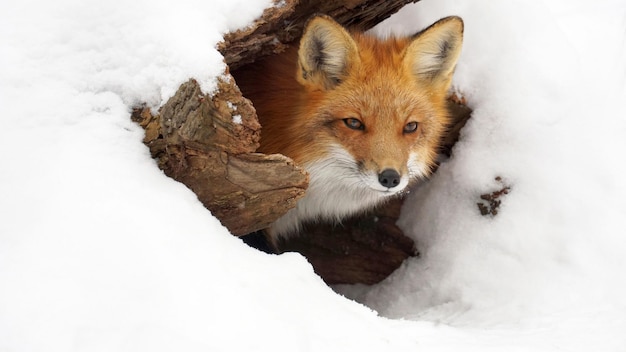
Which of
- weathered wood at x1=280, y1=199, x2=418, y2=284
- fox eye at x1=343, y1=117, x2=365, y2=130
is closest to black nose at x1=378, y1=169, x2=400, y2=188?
fox eye at x1=343, y1=117, x2=365, y2=130

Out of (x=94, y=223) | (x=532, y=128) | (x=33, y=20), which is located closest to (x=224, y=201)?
(x=94, y=223)

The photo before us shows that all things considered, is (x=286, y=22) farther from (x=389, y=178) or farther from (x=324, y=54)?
(x=389, y=178)

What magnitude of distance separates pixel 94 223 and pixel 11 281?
326 millimetres

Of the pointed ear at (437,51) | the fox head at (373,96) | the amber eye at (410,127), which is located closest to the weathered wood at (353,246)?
the fox head at (373,96)

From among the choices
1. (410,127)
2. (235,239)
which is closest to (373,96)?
(410,127)

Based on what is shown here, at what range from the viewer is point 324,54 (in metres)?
3.24

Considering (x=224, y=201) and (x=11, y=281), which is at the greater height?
(x=11, y=281)

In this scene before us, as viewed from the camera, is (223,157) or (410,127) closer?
(223,157)

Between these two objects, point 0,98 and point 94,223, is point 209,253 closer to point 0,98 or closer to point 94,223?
point 94,223

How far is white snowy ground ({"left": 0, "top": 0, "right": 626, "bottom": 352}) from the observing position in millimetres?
1782

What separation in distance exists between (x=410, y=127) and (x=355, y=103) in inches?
15.2

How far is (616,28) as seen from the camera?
12.9 ft

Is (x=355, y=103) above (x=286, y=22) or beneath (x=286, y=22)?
beneath

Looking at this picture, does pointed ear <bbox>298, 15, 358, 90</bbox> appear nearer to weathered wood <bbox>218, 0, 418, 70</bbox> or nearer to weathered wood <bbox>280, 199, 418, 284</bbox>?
weathered wood <bbox>218, 0, 418, 70</bbox>
